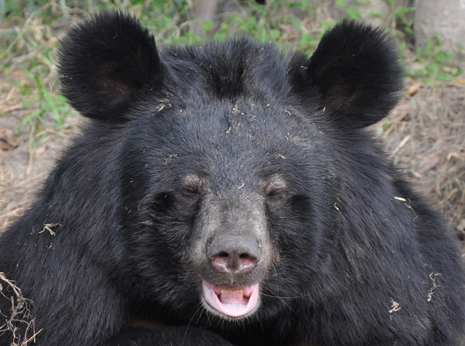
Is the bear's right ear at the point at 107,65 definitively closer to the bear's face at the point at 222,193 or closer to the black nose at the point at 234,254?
the bear's face at the point at 222,193

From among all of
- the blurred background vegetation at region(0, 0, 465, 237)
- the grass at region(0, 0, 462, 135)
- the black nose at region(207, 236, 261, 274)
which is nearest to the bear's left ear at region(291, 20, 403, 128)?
the black nose at region(207, 236, 261, 274)

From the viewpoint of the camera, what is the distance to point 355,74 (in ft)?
12.6

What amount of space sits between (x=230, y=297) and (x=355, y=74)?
4.50 ft

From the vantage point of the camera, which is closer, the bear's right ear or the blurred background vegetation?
the bear's right ear

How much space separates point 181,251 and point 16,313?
997 mm

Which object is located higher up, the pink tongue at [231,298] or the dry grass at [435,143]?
the pink tongue at [231,298]

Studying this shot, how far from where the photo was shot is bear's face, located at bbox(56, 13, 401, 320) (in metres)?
3.48

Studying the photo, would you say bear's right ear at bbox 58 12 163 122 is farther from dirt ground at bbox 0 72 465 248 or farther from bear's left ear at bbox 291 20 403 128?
dirt ground at bbox 0 72 465 248

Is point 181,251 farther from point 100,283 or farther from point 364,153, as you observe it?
point 364,153

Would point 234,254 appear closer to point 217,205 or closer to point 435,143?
point 217,205

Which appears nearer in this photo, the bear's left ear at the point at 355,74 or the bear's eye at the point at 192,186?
the bear's eye at the point at 192,186

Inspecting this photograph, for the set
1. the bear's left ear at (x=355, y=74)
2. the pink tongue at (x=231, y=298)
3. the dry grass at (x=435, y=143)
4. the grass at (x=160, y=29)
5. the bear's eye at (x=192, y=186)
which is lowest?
the grass at (x=160, y=29)

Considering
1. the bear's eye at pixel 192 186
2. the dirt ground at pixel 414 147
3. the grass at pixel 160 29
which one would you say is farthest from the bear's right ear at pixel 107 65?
the grass at pixel 160 29

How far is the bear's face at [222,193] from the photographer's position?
11.2ft
